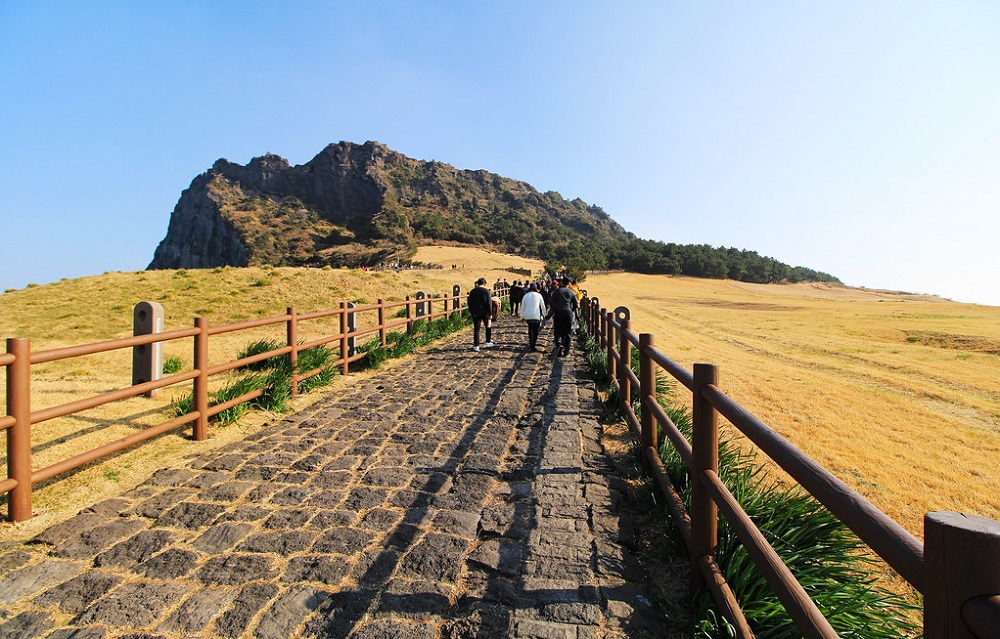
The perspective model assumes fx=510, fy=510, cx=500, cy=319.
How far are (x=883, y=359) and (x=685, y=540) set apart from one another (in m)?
17.7

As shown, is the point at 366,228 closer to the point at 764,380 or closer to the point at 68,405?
the point at 764,380

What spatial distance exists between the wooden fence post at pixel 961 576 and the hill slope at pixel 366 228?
69.9m

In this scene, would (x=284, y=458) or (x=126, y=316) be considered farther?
(x=126, y=316)

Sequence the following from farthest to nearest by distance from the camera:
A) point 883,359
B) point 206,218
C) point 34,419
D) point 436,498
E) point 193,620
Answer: point 206,218 < point 883,359 < point 436,498 < point 34,419 < point 193,620

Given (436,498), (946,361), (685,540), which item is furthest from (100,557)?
(946,361)

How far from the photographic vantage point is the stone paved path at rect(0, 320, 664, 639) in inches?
101

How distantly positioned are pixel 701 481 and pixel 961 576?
1.67m

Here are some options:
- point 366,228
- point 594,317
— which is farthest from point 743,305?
point 366,228

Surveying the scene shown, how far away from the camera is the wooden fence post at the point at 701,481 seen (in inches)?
105

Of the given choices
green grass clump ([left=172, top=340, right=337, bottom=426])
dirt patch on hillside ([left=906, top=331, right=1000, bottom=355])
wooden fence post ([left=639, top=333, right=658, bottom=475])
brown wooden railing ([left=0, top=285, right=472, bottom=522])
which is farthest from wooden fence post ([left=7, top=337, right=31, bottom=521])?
dirt patch on hillside ([left=906, top=331, right=1000, bottom=355])

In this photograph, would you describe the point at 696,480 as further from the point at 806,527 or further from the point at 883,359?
the point at 883,359

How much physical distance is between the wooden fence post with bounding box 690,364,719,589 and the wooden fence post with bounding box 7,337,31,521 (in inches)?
171

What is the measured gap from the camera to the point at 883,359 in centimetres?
1655

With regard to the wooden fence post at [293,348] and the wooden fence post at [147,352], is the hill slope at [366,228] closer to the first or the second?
the wooden fence post at [293,348]
